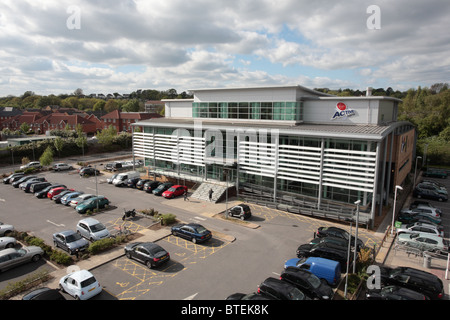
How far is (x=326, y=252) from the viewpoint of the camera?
58.6 feet

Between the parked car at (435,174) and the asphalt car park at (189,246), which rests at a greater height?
the parked car at (435,174)

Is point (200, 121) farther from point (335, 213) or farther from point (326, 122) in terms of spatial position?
point (335, 213)

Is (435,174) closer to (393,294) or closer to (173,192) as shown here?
(393,294)

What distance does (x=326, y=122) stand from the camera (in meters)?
30.7

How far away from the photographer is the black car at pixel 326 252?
1752cm

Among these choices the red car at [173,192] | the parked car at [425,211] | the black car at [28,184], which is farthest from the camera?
the black car at [28,184]

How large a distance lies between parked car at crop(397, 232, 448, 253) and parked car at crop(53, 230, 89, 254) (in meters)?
21.6

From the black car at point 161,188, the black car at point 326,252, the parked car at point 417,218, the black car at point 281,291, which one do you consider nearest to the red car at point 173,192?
the black car at point 161,188

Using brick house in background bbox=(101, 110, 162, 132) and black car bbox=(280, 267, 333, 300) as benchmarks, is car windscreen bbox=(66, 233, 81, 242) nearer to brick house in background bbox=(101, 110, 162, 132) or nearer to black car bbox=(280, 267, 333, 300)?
black car bbox=(280, 267, 333, 300)

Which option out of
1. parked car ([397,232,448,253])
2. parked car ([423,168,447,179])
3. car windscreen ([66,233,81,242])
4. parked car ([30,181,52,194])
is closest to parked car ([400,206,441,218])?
parked car ([397,232,448,253])

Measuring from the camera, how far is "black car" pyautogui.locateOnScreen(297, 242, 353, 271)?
17516 mm

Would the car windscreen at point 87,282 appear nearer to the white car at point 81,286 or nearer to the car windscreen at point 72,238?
the white car at point 81,286

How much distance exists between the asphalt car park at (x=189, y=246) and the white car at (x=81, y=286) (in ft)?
1.68

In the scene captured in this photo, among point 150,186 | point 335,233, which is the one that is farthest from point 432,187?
point 150,186
